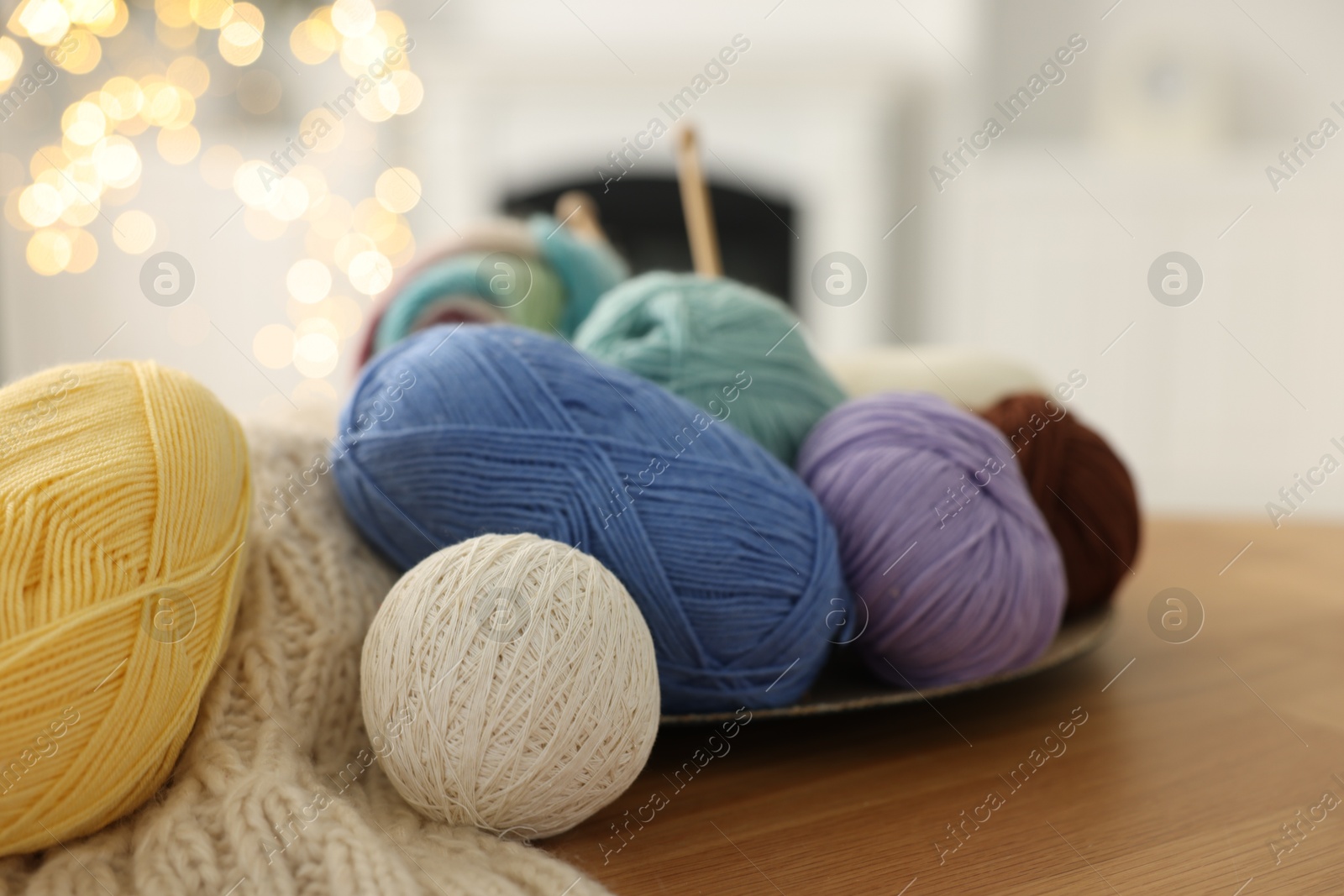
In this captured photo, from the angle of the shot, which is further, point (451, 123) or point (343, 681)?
point (451, 123)

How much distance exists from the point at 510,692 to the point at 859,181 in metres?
2.43

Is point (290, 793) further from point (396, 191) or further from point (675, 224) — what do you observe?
point (675, 224)

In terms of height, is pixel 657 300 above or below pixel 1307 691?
above

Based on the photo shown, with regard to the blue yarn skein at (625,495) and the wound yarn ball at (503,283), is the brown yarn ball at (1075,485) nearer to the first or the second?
the blue yarn skein at (625,495)

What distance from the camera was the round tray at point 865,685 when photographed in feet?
1.81

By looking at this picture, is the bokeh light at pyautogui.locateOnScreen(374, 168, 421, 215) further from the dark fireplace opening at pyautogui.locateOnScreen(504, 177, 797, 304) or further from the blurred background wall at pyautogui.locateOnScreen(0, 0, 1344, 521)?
the dark fireplace opening at pyautogui.locateOnScreen(504, 177, 797, 304)

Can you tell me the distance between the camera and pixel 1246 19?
267 centimetres

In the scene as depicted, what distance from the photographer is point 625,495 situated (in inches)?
21.1

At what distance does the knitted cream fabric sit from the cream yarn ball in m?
0.02

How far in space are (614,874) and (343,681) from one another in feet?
0.57

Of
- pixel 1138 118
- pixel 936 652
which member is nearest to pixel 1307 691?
pixel 936 652

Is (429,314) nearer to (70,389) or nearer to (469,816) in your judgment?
(70,389)

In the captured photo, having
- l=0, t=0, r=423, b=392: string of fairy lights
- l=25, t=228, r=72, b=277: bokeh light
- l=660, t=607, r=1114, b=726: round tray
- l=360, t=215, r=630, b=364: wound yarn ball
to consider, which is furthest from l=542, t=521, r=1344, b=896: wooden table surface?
l=25, t=228, r=72, b=277: bokeh light

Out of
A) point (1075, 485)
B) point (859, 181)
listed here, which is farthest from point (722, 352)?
point (859, 181)
